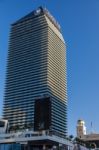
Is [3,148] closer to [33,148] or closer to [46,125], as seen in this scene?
[33,148]

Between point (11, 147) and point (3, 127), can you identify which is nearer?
point (11, 147)

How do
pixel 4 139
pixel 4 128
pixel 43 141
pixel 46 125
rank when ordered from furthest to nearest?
1. pixel 4 128
2. pixel 4 139
3. pixel 43 141
4. pixel 46 125

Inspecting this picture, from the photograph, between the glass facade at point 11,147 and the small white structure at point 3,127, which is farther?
the small white structure at point 3,127

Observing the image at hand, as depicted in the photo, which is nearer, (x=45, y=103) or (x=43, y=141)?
(x=45, y=103)

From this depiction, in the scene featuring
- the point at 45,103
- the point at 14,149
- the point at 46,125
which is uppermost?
the point at 45,103

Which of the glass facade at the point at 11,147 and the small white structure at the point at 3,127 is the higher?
the small white structure at the point at 3,127

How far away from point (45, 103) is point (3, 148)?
26.2 meters

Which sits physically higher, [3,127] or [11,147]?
[3,127]

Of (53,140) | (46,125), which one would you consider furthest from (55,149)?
(46,125)

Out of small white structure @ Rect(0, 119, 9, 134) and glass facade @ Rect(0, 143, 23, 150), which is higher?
small white structure @ Rect(0, 119, 9, 134)

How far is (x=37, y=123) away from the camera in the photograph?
4336 inches

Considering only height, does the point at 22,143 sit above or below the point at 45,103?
below

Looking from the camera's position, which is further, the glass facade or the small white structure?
the small white structure

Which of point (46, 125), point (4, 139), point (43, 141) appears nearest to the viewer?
point (46, 125)
